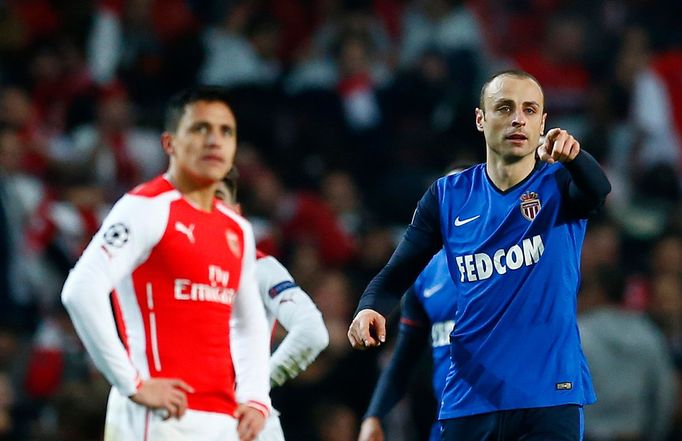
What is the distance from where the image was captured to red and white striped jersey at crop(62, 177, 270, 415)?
17.4 ft

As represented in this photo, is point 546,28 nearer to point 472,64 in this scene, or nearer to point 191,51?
point 472,64

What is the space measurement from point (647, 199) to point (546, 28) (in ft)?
8.90

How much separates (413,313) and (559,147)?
207cm

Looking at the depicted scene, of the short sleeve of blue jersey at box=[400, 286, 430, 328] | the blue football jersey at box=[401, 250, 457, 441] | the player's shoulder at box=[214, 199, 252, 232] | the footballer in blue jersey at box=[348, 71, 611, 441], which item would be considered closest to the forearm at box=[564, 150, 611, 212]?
the footballer in blue jersey at box=[348, 71, 611, 441]

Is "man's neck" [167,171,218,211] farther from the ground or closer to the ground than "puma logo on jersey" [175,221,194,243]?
farther from the ground

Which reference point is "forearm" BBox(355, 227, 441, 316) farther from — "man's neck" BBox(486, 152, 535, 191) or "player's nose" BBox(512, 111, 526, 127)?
"player's nose" BBox(512, 111, 526, 127)

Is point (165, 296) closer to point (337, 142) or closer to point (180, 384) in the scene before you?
point (180, 384)

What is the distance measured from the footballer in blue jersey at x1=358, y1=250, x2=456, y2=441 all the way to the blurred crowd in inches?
76.0

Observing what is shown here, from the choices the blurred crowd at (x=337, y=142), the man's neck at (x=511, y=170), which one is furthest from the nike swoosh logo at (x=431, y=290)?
the blurred crowd at (x=337, y=142)

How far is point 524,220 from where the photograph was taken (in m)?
5.69

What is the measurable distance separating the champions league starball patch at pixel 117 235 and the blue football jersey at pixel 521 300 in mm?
1444

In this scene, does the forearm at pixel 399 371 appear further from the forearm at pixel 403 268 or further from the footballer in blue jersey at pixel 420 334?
the forearm at pixel 403 268

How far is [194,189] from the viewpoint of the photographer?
5824 mm

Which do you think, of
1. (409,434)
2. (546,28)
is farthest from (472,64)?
(409,434)
